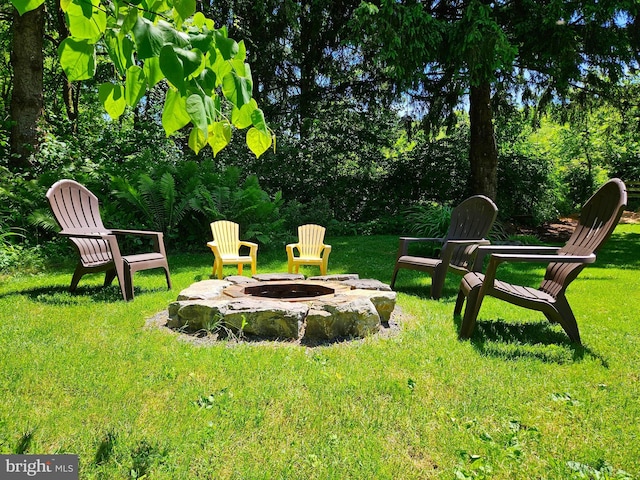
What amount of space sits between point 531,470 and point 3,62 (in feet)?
56.2

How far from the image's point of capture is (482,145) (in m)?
8.88

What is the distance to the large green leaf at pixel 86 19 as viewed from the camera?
0.86 metres

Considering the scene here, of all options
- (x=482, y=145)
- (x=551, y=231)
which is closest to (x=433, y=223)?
(x=482, y=145)

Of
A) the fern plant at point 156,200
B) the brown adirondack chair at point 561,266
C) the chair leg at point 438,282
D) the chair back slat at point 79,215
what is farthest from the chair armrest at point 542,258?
the fern plant at point 156,200

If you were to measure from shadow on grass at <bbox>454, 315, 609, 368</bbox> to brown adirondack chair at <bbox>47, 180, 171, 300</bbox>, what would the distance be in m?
3.20

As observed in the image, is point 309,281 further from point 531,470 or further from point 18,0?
point 18,0

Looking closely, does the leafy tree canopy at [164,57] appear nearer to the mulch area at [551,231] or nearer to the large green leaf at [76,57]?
the large green leaf at [76,57]

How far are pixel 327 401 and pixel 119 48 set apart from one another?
6.25 ft

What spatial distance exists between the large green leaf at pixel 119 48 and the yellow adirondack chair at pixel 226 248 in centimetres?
454

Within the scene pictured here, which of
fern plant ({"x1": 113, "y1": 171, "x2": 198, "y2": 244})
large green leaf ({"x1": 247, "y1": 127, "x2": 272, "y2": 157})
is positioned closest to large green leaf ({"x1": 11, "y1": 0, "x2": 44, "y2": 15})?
large green leaf ({"x1": 247, "y1": 127, "x2": 272, "y2": 157})

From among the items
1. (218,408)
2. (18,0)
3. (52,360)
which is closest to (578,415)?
(218,408)

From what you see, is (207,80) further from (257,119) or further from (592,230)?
(592,230)

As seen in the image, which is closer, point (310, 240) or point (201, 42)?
point (201, 42)

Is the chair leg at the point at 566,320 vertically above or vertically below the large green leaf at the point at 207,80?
below
